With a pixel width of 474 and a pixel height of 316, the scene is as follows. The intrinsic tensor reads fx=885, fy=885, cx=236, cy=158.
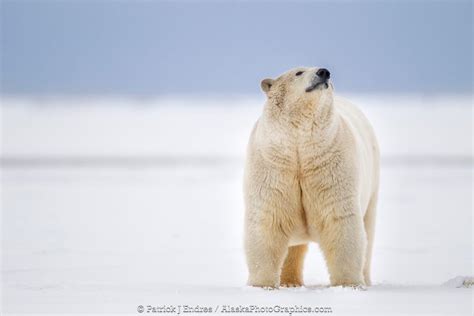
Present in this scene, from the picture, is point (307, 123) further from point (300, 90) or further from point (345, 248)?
point (345, 248)

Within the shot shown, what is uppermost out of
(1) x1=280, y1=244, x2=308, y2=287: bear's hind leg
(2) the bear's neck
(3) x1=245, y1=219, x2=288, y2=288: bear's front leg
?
(2) the bear's neck

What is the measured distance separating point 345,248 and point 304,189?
1.54 ft

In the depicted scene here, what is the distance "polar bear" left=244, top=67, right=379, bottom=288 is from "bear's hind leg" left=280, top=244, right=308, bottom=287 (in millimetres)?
762

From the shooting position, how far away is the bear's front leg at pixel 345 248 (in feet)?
18.9

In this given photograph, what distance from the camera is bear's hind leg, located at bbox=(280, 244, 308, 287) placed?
671 cm

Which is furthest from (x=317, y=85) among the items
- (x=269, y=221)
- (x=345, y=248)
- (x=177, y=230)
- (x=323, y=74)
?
(x=177, y=230)

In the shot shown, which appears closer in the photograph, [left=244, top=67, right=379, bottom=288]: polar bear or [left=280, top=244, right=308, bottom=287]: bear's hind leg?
[left=244, top=67, right=379, bottom=288]: polar bear

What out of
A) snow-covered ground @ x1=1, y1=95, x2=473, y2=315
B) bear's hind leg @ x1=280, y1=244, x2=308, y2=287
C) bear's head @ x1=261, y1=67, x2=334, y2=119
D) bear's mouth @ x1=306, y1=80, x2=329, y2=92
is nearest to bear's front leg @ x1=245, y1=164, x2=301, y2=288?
snow-covered ground @ x1=1, y1=95, x2=473, y2=315

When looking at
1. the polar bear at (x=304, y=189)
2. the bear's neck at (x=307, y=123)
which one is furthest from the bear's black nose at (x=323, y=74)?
the bear's neck at (x=307, y=123)

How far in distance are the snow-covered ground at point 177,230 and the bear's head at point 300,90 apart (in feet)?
4.00

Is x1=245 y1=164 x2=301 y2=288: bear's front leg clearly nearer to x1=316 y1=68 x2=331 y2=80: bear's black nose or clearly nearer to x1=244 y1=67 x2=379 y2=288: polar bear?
x1=244 y1=67 x2=379 y2=288: polar bear

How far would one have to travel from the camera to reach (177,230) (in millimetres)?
9266

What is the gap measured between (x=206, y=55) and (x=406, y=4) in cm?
4842

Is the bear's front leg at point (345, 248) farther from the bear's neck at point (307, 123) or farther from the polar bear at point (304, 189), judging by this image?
the bear's neck at point (307, 123)
